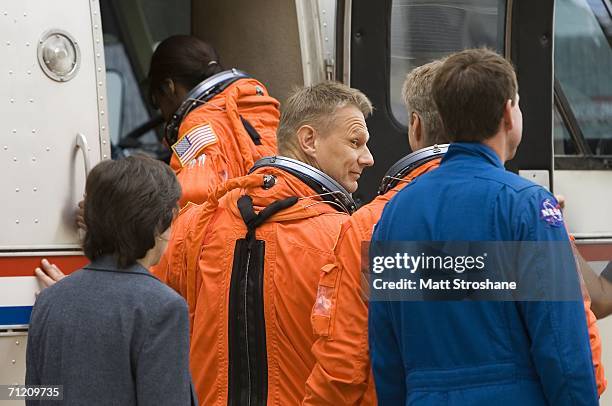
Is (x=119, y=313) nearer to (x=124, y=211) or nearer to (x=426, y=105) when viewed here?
(x=124, y=211)

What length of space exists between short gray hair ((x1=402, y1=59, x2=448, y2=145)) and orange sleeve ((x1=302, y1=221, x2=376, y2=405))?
0.31 m

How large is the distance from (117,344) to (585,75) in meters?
3.18

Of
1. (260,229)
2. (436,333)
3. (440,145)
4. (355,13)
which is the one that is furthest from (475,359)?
(355,13)

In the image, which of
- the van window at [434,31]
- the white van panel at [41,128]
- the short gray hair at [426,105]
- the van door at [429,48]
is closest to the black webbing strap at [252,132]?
the van door at [429,48]

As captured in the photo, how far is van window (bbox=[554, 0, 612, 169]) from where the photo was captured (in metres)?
4.73

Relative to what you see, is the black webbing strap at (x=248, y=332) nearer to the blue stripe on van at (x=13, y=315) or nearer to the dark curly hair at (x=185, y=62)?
the blue stripe on van at (x=13, y=315)

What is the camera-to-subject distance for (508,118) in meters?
2.25

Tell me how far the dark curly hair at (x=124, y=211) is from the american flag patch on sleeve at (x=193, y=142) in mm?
1636

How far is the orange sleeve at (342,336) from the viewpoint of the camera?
8.22 ft

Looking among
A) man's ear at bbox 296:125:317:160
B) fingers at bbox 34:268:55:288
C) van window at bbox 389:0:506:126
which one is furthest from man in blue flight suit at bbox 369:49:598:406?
van window at bbox 389:0:506:126

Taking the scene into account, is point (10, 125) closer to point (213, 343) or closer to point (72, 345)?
point (213, 343)

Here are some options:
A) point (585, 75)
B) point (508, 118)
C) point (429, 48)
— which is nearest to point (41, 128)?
point (429, 48)

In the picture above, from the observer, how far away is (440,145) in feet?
8.77

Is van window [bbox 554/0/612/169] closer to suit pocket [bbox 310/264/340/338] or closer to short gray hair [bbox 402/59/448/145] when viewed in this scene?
short gray hair [bbox 402/59/448/145]
